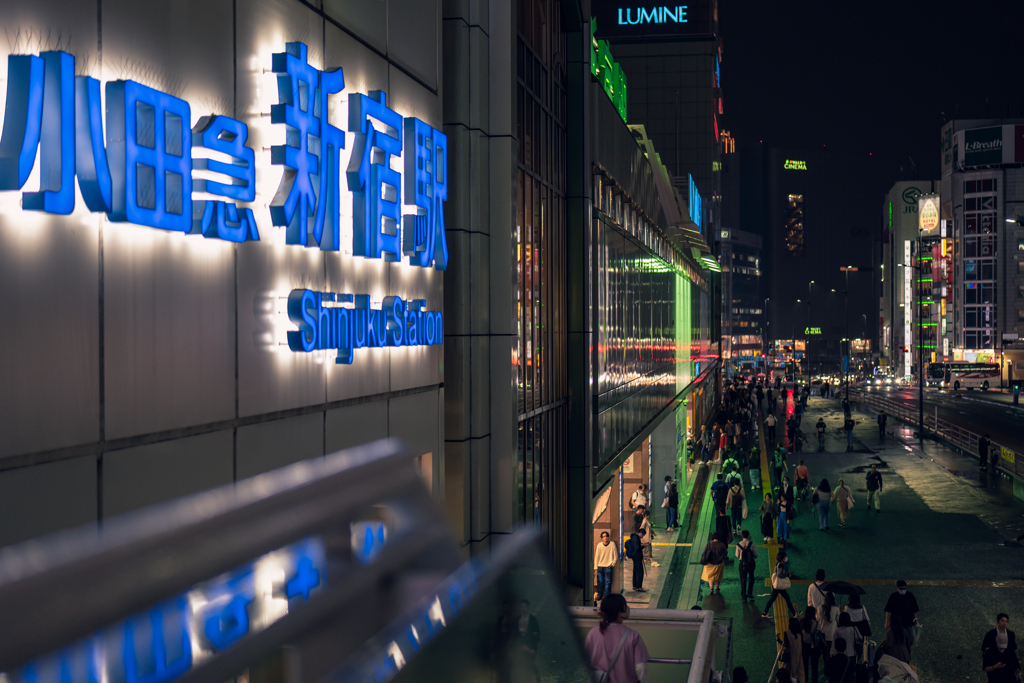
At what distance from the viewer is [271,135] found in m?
6.95

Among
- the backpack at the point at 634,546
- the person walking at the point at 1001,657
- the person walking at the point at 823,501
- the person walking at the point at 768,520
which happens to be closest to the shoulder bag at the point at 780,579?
the backpack at the point at 634,546

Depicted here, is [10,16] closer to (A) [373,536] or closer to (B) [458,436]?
(A) [373,536]

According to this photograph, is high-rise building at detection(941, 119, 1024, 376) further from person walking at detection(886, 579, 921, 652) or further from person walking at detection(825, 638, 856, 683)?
person walking at detection(825, 638, 856, 683)

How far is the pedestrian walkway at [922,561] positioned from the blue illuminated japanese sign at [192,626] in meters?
13.7

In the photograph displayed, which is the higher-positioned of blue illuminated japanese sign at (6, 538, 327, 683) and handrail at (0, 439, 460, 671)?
handrail at (0, 439, 460, 671)

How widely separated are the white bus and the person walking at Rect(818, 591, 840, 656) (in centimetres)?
8357

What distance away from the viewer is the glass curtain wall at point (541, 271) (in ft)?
43.4

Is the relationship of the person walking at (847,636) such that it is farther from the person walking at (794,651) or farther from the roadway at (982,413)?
the roadway at (982,413)

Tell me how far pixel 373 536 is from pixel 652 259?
1051 inches

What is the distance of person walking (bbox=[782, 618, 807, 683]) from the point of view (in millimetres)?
12250

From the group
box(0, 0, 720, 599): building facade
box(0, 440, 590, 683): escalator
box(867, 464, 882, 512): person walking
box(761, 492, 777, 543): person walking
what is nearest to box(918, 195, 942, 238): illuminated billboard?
box(867, 464, 882, 512): person walking

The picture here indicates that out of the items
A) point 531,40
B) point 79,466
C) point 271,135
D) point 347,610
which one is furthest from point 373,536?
point 531,40

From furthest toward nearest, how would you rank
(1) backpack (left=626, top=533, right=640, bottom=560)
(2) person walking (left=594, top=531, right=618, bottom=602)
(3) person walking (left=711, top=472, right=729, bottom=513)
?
A: (3) person walking (left=711, top=472, right=729, bottom=513)
(1) backpack (left=626, top=533, right=640, bottom=560)
(2) person walking (left=594, top=531, right=618, bottom=602)

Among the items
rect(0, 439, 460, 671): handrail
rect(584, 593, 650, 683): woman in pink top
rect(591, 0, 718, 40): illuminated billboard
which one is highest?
rect(591, 0, 718, 40): illuminated billboard
